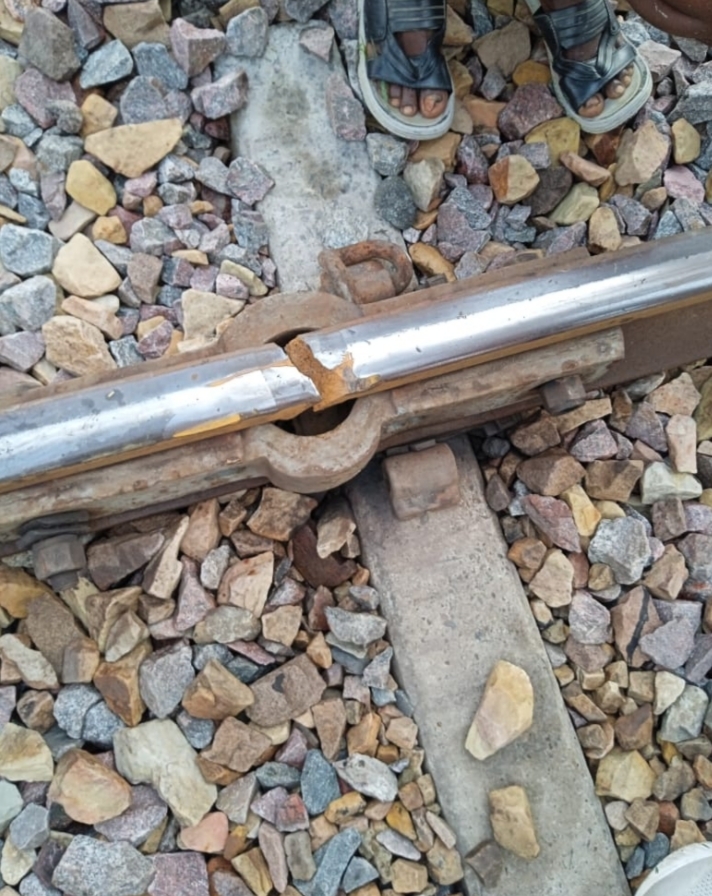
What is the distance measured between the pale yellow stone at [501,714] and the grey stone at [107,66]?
168 cm

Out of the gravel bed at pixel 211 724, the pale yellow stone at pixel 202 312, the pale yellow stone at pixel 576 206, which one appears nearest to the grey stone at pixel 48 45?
the pale yellow stone at pixel 202 312

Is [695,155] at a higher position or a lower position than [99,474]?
lower

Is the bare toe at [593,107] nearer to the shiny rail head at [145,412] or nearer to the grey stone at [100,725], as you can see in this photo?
the shiny rail head at [145,412]

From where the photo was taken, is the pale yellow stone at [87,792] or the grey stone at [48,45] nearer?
the pale yellow stone at [87,792]

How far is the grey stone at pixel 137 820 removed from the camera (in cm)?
188

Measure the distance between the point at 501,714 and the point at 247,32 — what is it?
1742 millimetres

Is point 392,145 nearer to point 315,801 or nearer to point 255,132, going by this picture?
point 255,132

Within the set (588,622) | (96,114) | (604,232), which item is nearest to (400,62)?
(604,232)

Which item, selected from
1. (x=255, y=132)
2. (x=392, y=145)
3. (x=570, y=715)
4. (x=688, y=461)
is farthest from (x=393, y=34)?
(x=570, y=715)

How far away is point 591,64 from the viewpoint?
2330 mm

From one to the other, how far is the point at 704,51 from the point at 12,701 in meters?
2.37

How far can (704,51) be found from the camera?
257 centimetres

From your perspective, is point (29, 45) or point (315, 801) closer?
point (315, 801)

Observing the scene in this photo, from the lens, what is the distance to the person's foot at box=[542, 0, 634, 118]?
7.63 feet
